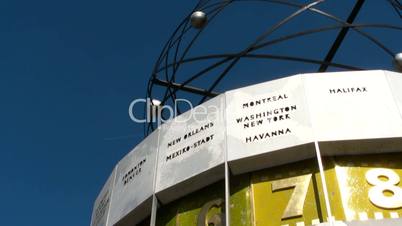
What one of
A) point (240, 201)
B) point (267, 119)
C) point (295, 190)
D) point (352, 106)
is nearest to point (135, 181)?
point (240, 201)

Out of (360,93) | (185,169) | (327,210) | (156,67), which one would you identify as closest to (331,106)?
(360,93)

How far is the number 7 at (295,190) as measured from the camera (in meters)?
10.5

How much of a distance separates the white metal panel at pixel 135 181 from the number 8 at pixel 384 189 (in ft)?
14.7

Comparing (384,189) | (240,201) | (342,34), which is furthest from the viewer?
Answer: (342,34)

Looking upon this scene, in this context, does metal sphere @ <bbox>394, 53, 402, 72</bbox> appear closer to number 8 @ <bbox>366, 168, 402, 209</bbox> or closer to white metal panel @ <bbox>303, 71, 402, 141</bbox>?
white metal panel @ <bbox>303, 71, 402, 141</bbox>

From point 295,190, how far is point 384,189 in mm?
1601

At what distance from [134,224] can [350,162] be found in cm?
496

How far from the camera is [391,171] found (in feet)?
35.7

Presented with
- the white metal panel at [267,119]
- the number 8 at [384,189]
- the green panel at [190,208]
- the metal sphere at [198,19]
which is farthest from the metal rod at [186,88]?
the number 8 at [384,189]

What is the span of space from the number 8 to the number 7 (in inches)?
45.4

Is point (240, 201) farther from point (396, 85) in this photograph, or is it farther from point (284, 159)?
point (396, 85)

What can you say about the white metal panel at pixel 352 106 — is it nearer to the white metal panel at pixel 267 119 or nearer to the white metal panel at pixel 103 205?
the white metal panel at pixel 267 119

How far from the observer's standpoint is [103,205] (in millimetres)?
14305

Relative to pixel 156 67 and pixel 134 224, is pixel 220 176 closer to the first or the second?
pixel 134 224
